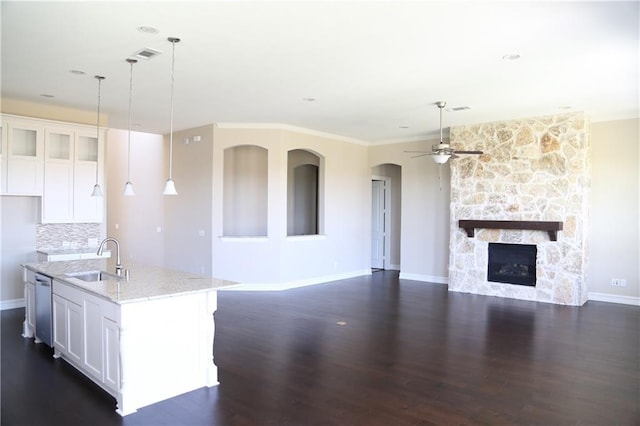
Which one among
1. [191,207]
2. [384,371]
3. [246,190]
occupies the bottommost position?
[384,371]

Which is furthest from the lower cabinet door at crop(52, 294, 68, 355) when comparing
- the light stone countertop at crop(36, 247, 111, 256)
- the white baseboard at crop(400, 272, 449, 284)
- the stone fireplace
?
the white baseboard at crop(400, 272, 449, 284)

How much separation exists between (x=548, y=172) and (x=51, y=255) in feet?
25.4

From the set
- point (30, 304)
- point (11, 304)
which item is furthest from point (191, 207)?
point (30, 304)

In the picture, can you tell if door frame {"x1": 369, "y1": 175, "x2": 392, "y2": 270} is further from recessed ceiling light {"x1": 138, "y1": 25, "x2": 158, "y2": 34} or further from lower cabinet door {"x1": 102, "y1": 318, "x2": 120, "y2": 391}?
lower cabinet door {"x1": 102, "y1": 318, "x2": 120, "y2": 391}

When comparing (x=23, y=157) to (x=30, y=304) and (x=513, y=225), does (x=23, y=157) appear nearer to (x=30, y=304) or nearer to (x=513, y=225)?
(x=30, y=304)

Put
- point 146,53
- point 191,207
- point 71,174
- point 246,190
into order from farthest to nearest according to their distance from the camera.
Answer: point 246,190
point 191,207
point 71,174
point 146,53

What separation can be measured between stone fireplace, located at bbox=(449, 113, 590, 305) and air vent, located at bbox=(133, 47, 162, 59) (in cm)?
558

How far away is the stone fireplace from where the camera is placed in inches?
271

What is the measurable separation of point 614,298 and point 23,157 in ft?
31.1

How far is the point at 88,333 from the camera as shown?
3629mm

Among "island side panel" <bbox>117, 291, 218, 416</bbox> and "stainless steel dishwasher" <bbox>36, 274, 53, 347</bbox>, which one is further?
"stainless steel dishwasher" <bbox>36, 274, 53, 347</bbox>

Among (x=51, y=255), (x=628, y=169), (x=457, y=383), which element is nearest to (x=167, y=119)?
(x=51, y=255)

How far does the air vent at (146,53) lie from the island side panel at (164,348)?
8.02 ft

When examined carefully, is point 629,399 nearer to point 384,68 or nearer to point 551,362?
point 551,362
